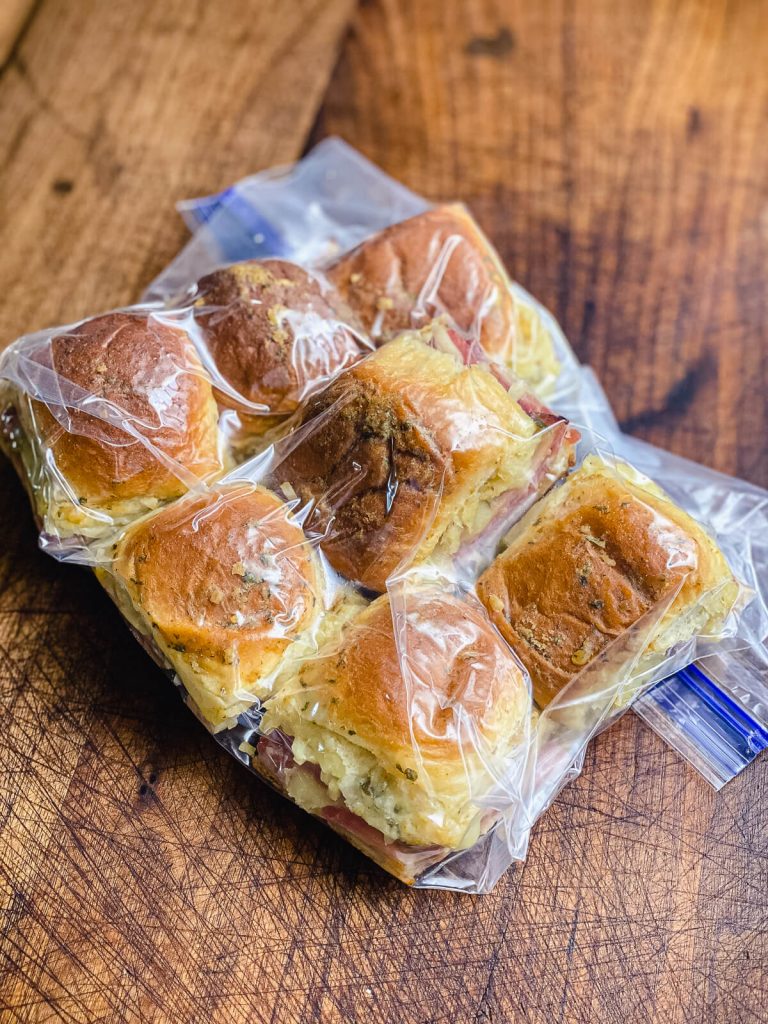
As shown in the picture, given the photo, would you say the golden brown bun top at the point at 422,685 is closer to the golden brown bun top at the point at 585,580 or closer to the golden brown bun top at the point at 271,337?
the golden brown bun top at the point at 585,580

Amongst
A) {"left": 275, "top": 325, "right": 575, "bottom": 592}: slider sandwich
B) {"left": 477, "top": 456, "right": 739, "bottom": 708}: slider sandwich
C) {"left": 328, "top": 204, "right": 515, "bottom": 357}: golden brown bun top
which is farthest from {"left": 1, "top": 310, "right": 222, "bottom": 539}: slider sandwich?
{"left": 477, "top": 456, "right": 739, "bottom": 708}: slider sandwich

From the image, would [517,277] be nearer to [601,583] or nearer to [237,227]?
[237,227]

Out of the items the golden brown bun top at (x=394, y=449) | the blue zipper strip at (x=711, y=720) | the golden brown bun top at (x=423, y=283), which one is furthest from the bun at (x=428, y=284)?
the blue zipper strip at (x=711, y=720)

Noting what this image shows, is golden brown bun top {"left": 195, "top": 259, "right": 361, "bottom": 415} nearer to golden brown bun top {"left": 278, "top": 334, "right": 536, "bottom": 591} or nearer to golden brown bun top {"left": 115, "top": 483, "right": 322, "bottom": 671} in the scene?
golden brown bun top {"left": 278, "top": 334, "right": 536, "bottom": 591}

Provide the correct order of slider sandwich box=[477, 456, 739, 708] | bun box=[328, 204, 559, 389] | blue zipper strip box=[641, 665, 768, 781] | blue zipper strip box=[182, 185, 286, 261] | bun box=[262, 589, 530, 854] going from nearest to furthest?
bun box=[262, 589, 530, 854] → slider sandwich box=[477, 456, 739, 708] → blue zipper strip box=[641, 665, 768, 781] → bun box=[328, 204, 559, 389] → blue zipper strip box=[182, 185, 286, 261]

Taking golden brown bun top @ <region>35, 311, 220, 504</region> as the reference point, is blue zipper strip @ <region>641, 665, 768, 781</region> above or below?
below

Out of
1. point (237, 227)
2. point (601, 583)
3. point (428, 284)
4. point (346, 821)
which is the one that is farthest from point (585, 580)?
point (237, 227)

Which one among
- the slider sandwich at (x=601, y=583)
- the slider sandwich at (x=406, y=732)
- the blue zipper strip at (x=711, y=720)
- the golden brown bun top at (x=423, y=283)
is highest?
the golden brown bun top at (x=423, y=283)
